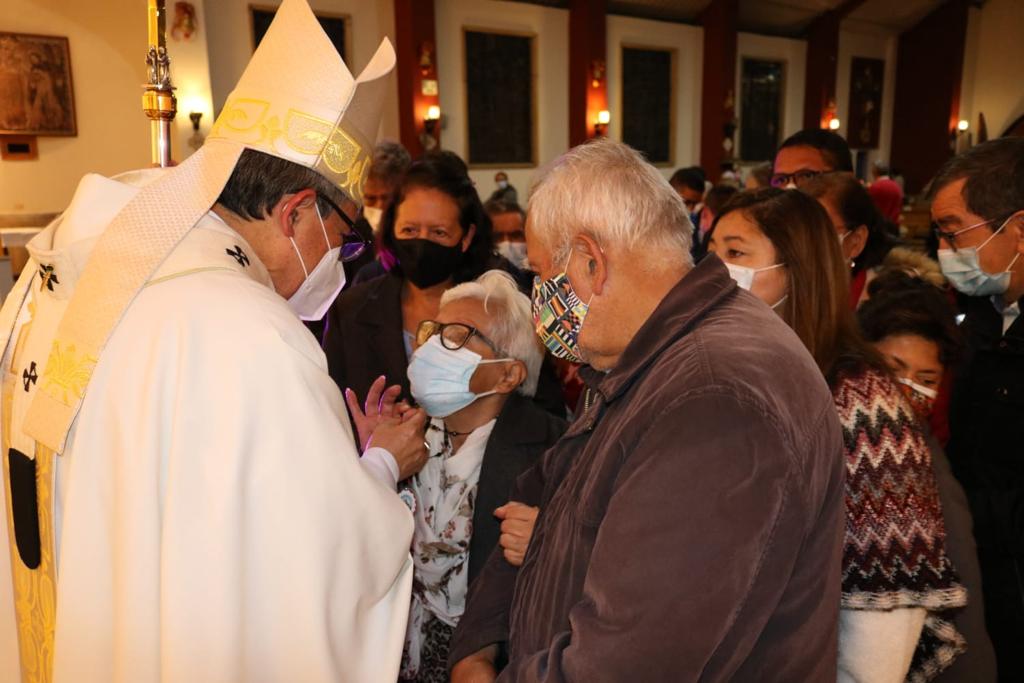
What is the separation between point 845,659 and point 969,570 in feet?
1.47

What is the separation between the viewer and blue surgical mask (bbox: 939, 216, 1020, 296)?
2.24m

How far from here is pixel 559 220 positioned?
143cm

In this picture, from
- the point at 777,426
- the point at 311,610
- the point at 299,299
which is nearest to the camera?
the point at 777,426

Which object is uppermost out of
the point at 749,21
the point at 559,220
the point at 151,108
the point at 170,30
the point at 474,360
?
the point at 749,21

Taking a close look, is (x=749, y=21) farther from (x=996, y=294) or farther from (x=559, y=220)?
(x=559, y=220)

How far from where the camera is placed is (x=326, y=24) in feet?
35.8

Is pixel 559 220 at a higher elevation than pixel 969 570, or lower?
higher

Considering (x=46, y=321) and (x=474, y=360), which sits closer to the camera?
(x=46, y=321)

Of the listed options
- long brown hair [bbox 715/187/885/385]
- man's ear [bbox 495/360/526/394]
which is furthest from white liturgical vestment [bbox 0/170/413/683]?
long brown hair [bbox 715/187/885/385]

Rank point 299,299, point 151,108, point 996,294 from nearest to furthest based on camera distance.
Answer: point 299,299
point 151,108
point 996,294

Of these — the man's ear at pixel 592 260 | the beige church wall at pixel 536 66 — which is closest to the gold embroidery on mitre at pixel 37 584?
the man's ear at pixel 592 260

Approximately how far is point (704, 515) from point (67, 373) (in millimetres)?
1211

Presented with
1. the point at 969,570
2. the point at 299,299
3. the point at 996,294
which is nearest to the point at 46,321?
the point at 299,299

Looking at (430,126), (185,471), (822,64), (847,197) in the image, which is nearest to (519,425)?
(185,471)
